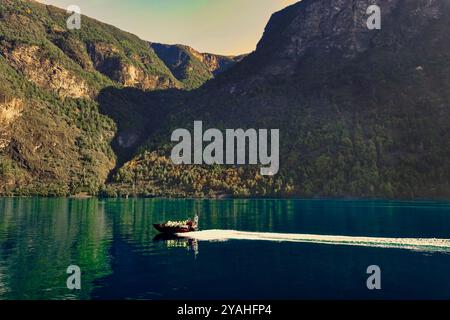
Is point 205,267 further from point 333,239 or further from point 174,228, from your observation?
point 174,228

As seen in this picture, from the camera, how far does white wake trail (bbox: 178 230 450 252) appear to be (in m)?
110

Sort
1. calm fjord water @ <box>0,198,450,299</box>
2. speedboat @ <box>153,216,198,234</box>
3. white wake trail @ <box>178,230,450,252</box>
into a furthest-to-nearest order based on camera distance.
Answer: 1. speedboat @ <box>153,216,198,234</box>
2. white wake trail @ <box>178,230,450,252</box>
3. calm fjord water @ <box>0,198,450,299</box>

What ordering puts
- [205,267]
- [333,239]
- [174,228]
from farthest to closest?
[174,228]
[333,239]
[205,267]

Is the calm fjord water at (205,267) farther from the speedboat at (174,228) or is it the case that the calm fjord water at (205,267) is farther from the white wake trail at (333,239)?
the white wake trail at (333,239)

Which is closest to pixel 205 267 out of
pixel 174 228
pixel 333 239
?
pixel 333 239

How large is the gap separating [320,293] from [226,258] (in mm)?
31845

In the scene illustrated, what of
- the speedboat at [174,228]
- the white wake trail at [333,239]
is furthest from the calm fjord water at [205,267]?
the white wake trail at [333,239]

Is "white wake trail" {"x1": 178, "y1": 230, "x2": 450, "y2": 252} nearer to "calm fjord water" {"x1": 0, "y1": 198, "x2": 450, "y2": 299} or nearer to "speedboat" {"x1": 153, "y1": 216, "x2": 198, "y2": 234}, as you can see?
"speedboat" {"x1": 153, "y1": 216, "x2": 198, "y2": 234}

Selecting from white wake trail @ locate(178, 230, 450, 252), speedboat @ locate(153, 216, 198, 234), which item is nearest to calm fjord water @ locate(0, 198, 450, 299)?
speedboat @ locate(153, 216, 198, 234)

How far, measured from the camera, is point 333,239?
11931cm
